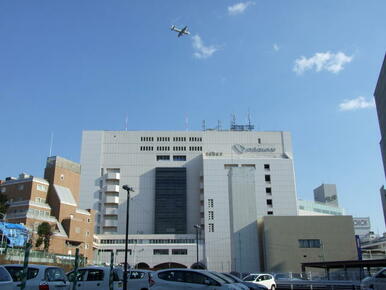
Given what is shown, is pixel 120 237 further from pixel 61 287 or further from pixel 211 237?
pixel 61 287

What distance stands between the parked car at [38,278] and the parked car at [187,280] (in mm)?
4267

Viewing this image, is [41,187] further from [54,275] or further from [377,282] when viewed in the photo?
[377,282]

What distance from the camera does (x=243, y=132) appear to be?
311 feet

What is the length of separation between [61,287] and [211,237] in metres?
68.7

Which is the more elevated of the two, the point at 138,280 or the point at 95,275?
the point at 95,275

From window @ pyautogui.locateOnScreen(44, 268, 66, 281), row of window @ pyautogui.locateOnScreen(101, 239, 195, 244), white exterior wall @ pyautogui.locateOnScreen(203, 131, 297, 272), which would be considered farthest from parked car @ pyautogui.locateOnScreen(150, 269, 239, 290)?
row of window @ pyautogui.locateOnScreen(101, 239, 195, 244)

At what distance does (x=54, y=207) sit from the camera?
66125 mm

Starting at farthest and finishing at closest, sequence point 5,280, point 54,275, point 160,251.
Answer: point 160,251
point 54,275
point 5,280

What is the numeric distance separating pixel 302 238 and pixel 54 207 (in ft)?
148

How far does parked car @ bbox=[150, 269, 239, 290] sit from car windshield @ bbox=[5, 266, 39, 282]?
537 cm

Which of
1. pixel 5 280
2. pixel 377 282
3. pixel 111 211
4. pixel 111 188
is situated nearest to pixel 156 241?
pixel 111 211

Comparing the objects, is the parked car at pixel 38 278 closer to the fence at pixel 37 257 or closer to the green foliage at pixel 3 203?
the fence at pixel 37 257

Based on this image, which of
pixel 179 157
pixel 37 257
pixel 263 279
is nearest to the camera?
pixel 263 279

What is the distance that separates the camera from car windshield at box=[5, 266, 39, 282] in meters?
12.3
